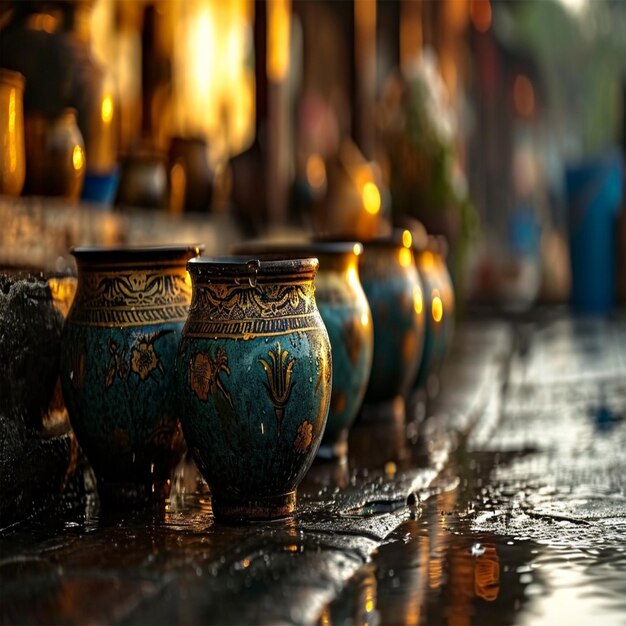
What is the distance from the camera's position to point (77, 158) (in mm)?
3086

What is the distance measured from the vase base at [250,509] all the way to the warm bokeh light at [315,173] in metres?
4.10

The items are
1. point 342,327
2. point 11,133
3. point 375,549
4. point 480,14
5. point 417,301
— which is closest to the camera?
point 375,549

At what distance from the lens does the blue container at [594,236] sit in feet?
28.1

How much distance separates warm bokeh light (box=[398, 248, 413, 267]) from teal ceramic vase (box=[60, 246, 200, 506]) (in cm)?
107

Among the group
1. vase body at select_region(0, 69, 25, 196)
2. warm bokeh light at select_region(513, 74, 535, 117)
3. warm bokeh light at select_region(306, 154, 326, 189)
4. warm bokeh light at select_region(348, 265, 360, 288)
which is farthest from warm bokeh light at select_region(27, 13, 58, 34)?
warm bokeh light at select_region(513, 74, 535, 117)

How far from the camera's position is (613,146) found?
1730 cm

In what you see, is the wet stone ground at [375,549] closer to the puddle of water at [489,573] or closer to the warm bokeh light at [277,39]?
the puddle of water at [489,573]

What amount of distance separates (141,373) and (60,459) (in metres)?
0.28

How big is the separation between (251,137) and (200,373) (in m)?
4.92

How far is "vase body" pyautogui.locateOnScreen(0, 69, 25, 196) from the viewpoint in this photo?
2734 mm

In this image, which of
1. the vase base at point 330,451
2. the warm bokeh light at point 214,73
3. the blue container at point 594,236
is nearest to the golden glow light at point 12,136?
the vase base at point 330,451

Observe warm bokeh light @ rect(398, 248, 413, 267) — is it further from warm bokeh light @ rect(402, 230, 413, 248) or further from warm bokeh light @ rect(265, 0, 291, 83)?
warm bokeh light @ rect(265, 0, 291, 83)

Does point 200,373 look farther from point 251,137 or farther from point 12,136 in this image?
point 251,137

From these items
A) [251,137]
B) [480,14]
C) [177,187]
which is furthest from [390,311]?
[480,14]
